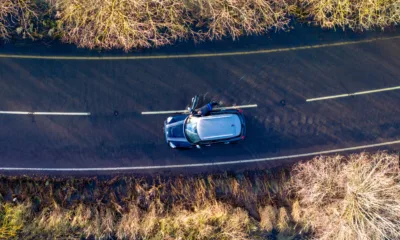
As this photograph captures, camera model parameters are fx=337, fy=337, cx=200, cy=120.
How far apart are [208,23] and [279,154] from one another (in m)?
6.93

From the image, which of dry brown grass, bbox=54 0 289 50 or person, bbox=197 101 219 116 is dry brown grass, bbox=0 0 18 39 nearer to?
dry brown grass, bbox=54 0 289 50

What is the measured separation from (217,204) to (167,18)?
861 cm

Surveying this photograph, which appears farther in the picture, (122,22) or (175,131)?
(175,131)

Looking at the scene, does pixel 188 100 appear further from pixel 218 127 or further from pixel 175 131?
pixel 218 127

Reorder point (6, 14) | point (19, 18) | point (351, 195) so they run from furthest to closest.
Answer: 1. point (19, 18)
2. point (6, 14)
3. point (351, 195)

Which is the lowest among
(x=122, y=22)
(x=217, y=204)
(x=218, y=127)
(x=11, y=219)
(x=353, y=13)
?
(x=11, y=219)

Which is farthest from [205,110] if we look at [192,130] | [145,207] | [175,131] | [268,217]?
[268,217]

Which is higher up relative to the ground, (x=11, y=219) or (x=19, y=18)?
(x=19, y=18)

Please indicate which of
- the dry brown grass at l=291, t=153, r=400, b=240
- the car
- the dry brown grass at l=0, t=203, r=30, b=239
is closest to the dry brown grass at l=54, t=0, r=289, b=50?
the car

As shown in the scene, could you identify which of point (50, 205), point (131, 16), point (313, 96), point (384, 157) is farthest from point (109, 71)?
point (384, 157)

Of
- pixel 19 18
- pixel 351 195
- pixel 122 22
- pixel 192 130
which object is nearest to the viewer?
pixel 351 195

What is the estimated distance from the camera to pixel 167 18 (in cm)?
1506

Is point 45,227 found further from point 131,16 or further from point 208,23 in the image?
point 208,23

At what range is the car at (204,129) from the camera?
14.7 metres
